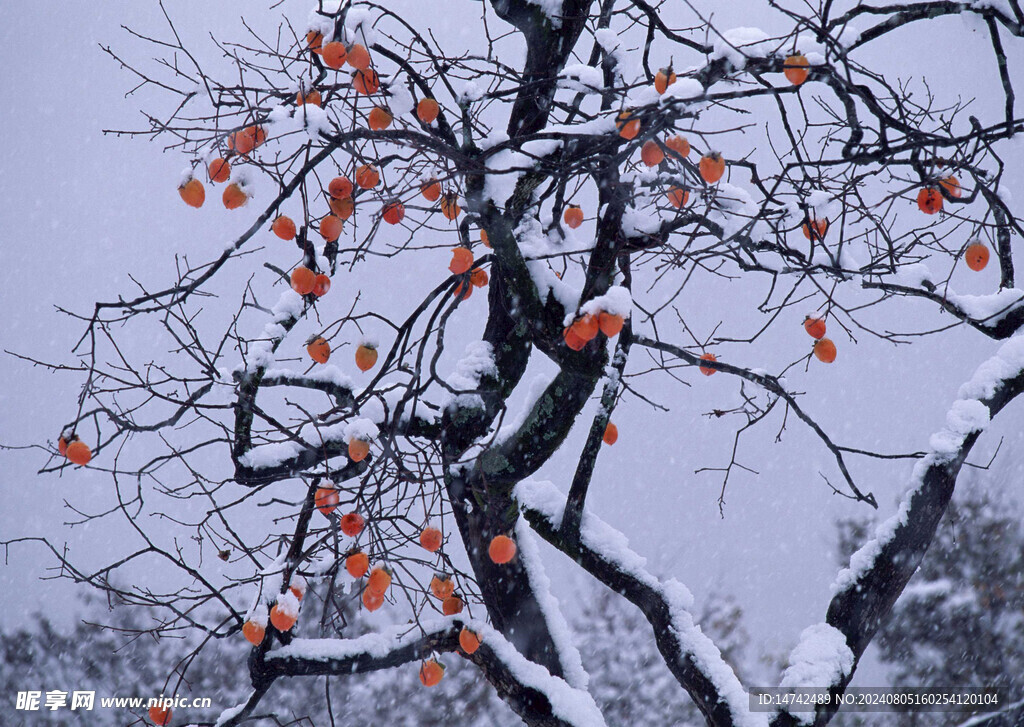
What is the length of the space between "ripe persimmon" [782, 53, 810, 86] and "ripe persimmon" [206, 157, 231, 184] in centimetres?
172

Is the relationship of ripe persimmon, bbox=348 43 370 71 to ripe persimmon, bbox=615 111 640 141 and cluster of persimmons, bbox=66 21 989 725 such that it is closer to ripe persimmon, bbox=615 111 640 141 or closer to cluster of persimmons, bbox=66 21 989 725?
cluster of persimmons, bbox=66 21 989 725

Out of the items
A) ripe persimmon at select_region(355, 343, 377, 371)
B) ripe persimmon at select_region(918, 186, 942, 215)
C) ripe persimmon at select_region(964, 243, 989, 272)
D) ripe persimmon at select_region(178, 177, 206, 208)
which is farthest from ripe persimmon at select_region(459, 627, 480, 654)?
ripe persimmon at select_region(964, 243, 989, 272)

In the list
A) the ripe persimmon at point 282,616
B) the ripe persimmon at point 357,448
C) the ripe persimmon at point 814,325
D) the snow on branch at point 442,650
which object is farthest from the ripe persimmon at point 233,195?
the ripe persimmon at point 814,325

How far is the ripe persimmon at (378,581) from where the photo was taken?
6.97 feet

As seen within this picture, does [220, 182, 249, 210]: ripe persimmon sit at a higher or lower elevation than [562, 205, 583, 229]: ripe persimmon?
lower

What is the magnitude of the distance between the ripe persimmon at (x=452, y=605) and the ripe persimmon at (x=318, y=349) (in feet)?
3.37

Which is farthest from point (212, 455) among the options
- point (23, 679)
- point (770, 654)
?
point (770, 654)

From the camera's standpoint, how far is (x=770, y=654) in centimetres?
954

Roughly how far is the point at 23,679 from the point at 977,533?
12.8 meters

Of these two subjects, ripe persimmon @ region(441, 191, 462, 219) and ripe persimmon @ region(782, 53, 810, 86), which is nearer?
ripe persimmon @ region(782, 53, 810, 86)

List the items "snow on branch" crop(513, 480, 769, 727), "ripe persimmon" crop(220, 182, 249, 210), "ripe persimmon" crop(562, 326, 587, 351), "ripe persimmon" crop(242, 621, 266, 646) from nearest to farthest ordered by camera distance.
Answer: "ripe persimmon" crop(562, 326, 587, 351), "ripe persimmon" crop(220, 182, 249, 210), "ripe persimmon" crop(242, 621, 266, 646), "snow on branch" crop(513, 480, 769, 727)

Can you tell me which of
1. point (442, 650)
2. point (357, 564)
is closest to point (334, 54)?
point (357, 564)

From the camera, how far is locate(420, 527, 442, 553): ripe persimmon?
7.32 feet

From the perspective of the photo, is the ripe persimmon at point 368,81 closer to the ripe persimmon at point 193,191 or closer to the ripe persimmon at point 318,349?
the ripe persimmon at point 193,191
